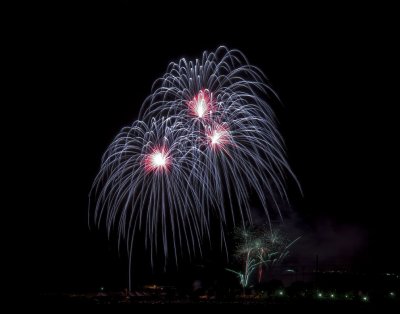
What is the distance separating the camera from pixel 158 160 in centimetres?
2350

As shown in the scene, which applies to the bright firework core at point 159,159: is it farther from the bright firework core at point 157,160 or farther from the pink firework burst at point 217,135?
the pink firework burst at point 217,135

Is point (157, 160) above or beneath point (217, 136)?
beneath

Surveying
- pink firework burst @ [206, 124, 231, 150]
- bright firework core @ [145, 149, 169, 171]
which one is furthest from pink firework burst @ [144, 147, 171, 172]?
pink firework burst @ [206, 124, 231, 150]

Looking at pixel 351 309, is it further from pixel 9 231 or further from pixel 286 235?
pixel 9 231

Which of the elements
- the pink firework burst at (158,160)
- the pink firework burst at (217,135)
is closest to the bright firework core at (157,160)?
the pink firework burst at (158,160)

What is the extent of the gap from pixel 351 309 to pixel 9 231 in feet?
87.7

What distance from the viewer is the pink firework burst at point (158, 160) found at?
23359 mm

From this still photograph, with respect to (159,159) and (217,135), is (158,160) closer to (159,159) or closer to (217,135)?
(159,159)

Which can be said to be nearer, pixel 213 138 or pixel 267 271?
pixel 213 138

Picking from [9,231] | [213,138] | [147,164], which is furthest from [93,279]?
[213,138]

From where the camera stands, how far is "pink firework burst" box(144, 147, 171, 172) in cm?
2336

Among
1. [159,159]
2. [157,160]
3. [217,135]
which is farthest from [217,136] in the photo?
[157,160]

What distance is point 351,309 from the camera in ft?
67.3

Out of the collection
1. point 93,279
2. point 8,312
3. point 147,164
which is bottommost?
point 8,312
